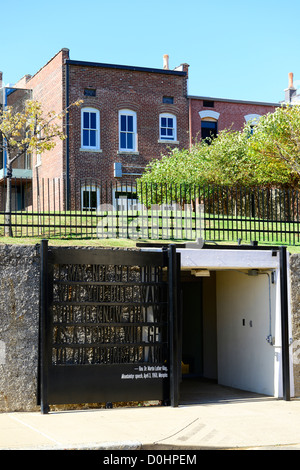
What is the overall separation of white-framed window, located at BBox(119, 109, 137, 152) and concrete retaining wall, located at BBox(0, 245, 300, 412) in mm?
18348

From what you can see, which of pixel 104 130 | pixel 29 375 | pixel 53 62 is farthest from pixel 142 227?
pixel 53 62

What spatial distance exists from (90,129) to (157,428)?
797 inches

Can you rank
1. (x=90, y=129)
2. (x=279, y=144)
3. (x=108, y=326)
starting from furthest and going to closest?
(x=90, y=129) → (x=279, y=144) → (x=108, y=326)

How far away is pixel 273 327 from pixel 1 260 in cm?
529

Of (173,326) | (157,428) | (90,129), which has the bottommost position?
(157,428)

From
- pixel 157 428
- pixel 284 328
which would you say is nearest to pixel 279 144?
pixel 284 328

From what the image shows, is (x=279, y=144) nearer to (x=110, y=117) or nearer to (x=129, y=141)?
(x=129, y=141)

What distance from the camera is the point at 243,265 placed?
37.6 feet

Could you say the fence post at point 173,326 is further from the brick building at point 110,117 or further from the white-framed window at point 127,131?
the white-framed window at point 127,131

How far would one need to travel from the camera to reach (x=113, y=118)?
1086 inches

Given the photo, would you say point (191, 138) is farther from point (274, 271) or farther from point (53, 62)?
point (274, 271)

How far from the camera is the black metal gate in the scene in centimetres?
971

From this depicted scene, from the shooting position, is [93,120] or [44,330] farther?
[93,120]
